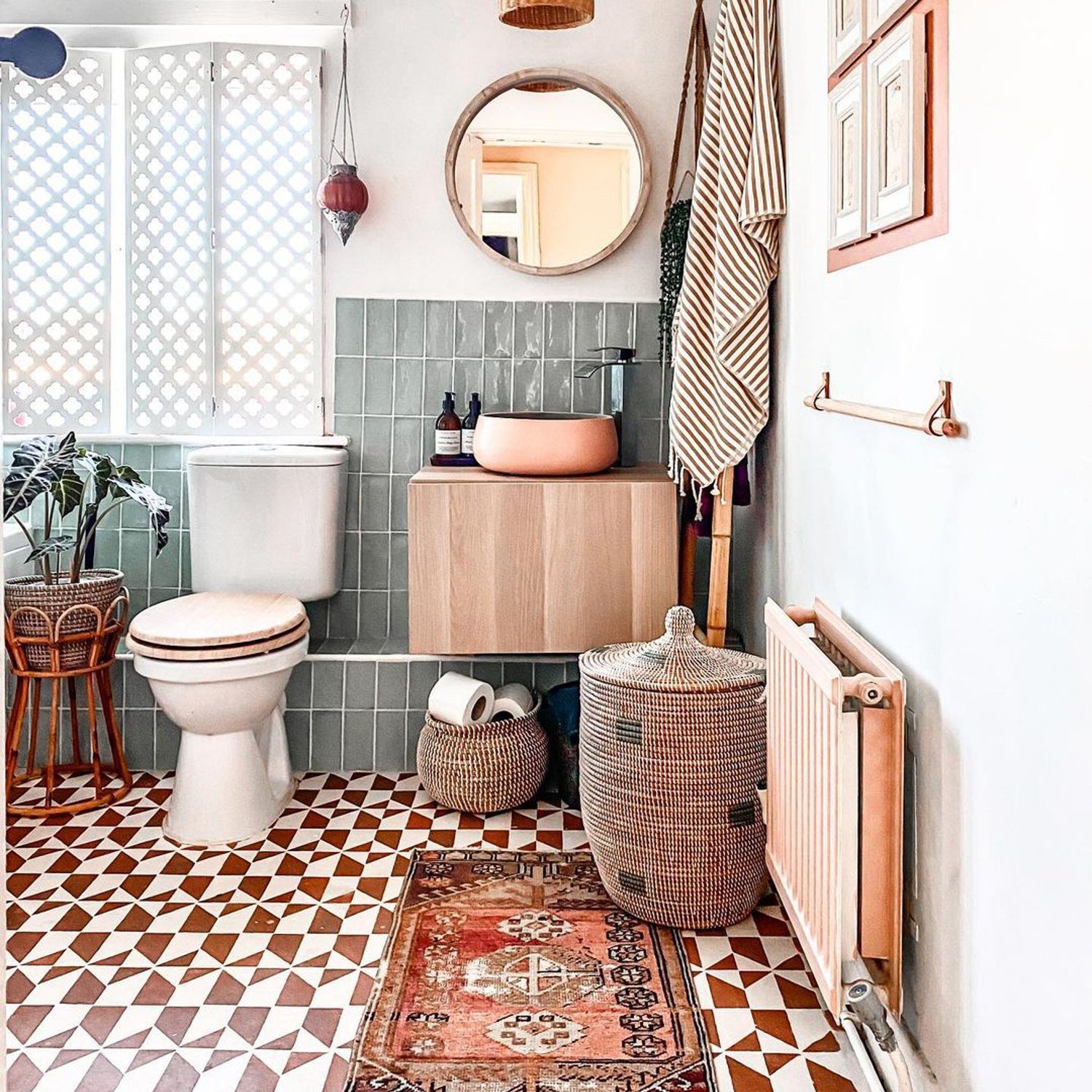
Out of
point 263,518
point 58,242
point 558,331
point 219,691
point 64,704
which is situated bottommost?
point 64,704

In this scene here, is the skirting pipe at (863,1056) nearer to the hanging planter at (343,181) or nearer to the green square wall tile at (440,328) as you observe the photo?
the green square wall tile at (440,328)

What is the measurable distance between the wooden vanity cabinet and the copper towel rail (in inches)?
36.6

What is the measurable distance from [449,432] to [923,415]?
1.70m

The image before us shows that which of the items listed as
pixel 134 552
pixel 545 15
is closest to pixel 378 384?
pixel 134 552

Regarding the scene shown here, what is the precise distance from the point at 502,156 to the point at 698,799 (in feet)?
5.99

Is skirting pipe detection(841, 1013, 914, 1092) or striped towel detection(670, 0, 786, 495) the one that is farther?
striped towel detection(670, 0, 786, 495)

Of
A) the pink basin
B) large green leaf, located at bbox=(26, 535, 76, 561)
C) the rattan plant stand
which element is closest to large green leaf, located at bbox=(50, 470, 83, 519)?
large green leaf, located at bbox=(26, 535, 76, 561)

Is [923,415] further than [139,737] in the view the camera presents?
No

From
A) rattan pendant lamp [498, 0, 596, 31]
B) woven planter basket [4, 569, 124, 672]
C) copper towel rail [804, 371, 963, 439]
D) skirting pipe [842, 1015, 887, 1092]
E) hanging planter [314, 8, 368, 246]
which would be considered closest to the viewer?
copper towel rail [804, 371, 963, 439]

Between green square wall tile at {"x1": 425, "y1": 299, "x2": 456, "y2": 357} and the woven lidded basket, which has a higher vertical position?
green square wall tile at {"x1": 425, "y1": 299, "x2": 456, "y2": 357}

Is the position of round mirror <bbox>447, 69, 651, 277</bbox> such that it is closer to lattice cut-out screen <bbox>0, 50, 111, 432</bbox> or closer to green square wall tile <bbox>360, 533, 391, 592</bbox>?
green square wall tile <bbox>360, 533, 391, 592</bbox>

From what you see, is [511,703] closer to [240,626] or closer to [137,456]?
[240,626]

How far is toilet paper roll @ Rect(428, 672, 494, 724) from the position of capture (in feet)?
8.96

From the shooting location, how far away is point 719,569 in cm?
262
